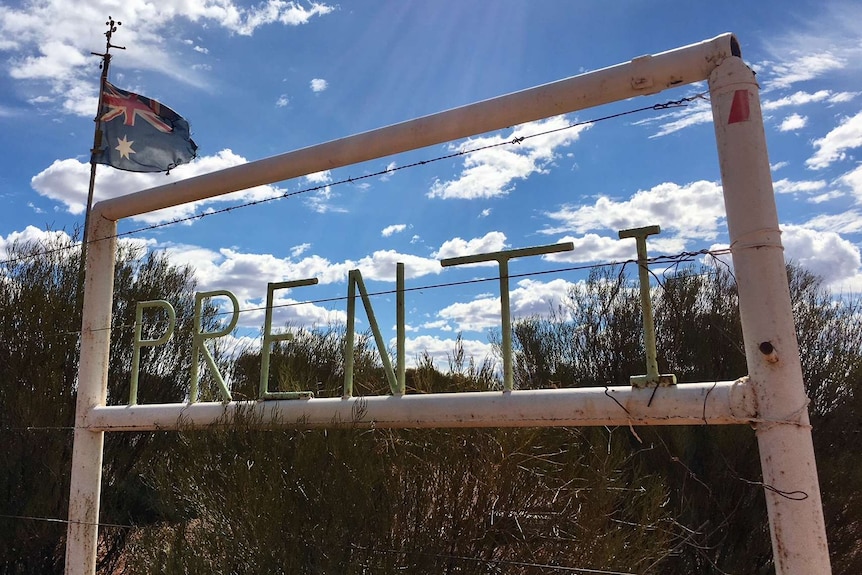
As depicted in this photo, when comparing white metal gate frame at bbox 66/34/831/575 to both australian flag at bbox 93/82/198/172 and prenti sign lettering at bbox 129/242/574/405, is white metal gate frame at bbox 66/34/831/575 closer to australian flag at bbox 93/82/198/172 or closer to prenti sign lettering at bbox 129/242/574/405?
prenti sign lettering at bbox 129/242/574/405

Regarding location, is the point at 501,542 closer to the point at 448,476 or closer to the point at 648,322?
the point at 448,476

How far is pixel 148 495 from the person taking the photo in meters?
9.08

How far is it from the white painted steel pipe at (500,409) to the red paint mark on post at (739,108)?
113cm

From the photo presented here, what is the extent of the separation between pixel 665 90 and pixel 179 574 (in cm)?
402

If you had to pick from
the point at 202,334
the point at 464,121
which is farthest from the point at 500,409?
the point at 202,334

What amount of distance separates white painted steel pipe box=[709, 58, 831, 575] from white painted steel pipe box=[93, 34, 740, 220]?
19 centimetres

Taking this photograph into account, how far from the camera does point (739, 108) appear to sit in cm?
309

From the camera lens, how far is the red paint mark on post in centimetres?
308

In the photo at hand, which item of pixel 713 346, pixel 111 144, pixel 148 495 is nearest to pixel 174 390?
pixel 148 495

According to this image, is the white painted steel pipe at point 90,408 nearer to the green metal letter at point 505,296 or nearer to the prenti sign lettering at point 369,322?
the prenti sign lettering at point 369,322

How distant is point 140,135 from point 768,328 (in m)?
8.37

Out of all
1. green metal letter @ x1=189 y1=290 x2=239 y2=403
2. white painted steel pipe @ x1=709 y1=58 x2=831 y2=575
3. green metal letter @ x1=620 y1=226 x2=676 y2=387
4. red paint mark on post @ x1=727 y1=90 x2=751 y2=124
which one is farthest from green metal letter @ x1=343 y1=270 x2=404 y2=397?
red paint mark on post @ x1=727 y1=90 x2=751 y2=124

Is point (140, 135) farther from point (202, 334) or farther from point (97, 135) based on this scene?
point (202, 334)

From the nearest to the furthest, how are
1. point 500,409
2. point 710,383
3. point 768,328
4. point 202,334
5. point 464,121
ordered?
point 768,328
point 710,383
point 500,409
point 464,121
point 202,334
